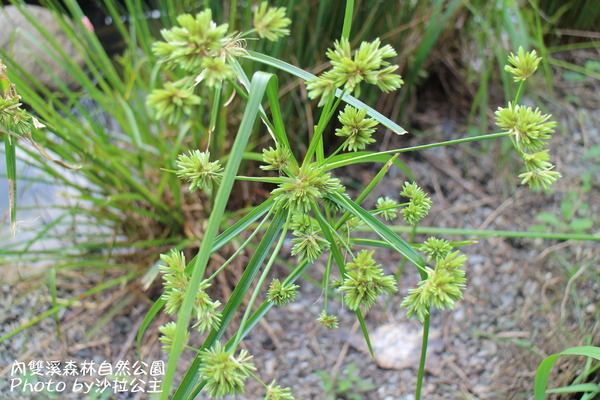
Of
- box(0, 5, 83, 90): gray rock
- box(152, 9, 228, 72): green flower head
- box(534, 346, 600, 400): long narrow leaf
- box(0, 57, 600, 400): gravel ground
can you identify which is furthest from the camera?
box(0, 5, 83, 90): gray rock

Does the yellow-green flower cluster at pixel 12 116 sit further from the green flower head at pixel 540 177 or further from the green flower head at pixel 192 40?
the green flower head at pixel 540 177

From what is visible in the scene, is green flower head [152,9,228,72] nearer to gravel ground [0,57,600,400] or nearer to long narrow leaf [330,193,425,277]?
long narrow leaf [330,193,425,277]

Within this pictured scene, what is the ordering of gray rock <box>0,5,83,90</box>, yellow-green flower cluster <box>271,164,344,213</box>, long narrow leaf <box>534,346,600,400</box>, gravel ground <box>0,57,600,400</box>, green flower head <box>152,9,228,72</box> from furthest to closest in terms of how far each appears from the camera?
1. gray rock <box>0,5,83,90</box>
2. gravel ground <box>0,57,600,400</box>
3. long narrow leaf <box>534,346,600,400</box>
4. yellow-green flower cluster <box>271,164,344,213</box>
5. green flower head <box>152,9,228,72</box>

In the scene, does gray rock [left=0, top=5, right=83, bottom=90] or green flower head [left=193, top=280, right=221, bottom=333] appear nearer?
green flower head [left=193, top=280, right=221, bottom=333]

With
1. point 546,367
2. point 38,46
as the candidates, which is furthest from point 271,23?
point 38,46

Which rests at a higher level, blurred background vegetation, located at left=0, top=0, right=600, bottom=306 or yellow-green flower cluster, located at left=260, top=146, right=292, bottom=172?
blurred background vegetation, located at left=0, top=0, right=600, bottom=306

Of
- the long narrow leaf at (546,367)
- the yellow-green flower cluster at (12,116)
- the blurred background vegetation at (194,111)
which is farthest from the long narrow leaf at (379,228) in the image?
the blurred background vegetation at (194,111)

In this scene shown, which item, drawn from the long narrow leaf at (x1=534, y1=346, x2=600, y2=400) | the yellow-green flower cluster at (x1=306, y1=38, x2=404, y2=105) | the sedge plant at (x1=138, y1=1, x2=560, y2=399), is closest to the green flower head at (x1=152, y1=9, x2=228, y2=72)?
the sedge plant at (x1=138, y1=1, x2=560, y2=399)

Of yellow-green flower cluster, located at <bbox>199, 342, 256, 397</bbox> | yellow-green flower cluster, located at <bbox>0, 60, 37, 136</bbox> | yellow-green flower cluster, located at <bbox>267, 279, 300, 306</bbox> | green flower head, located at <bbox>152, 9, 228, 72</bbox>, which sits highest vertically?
green flower head, located at <bbox>152, 9, 228, 72</bbox>
